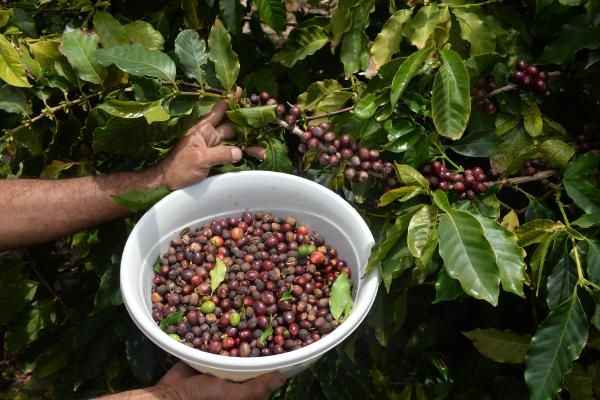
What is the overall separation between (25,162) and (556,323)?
1668 mm

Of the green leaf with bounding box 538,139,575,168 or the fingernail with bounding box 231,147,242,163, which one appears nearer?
the green leaf with bounding box 538,139,575,168

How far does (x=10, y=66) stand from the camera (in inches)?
63.4

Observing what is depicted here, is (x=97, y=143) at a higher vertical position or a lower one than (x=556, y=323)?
higher

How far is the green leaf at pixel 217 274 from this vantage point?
66.8 inches

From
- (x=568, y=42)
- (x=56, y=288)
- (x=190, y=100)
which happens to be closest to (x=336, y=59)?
(x=190, y=100)

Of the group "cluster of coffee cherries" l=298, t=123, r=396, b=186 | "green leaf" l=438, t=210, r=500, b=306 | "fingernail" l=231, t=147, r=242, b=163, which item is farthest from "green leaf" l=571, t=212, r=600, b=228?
"fingernail" l=231, t=147, r=242, b=163

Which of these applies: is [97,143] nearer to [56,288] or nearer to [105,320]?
[105,320]

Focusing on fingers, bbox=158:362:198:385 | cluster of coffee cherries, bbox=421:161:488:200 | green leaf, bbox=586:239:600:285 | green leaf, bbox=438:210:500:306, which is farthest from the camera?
fingers, bbox=158:362:198:385

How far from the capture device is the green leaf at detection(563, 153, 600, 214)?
1.38m

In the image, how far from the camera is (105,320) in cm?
213

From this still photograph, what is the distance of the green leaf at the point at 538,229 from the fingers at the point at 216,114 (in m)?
0.84

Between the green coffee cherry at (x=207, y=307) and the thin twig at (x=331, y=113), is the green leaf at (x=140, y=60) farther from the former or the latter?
the green coffee cherry at (x=207, y=307)

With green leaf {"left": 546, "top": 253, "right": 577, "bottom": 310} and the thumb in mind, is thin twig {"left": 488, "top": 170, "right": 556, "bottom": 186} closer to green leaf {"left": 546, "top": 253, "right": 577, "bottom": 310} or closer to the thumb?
green leaf {"left": 546, "top": 253, "right": 577, "bottom": 310}

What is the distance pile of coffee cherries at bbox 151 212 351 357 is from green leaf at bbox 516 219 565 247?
0.49m
